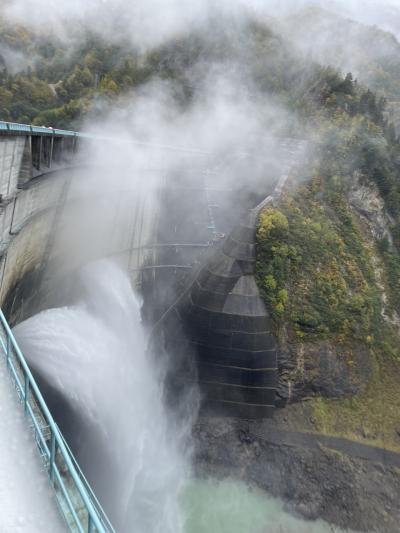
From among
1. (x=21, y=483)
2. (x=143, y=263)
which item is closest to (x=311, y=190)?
(x=143, y=263)

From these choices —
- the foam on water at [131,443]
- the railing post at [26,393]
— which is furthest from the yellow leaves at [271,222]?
the railing post at [26,393]

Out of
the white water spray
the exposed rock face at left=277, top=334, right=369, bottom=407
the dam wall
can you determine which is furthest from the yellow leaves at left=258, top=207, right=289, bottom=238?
the white water spray

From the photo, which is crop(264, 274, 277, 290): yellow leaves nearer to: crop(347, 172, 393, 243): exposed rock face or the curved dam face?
the curved dam face

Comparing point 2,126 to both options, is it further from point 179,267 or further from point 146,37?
point 146,37

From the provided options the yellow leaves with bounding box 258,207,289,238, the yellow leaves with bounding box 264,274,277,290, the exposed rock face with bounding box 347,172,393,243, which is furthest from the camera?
the exposed rock face with bounding box 347,172,393,243

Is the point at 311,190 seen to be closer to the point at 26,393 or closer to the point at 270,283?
the point at 270,283

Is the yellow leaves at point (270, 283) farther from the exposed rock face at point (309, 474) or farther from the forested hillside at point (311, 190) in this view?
the exposed rock face at point (309, 474)
